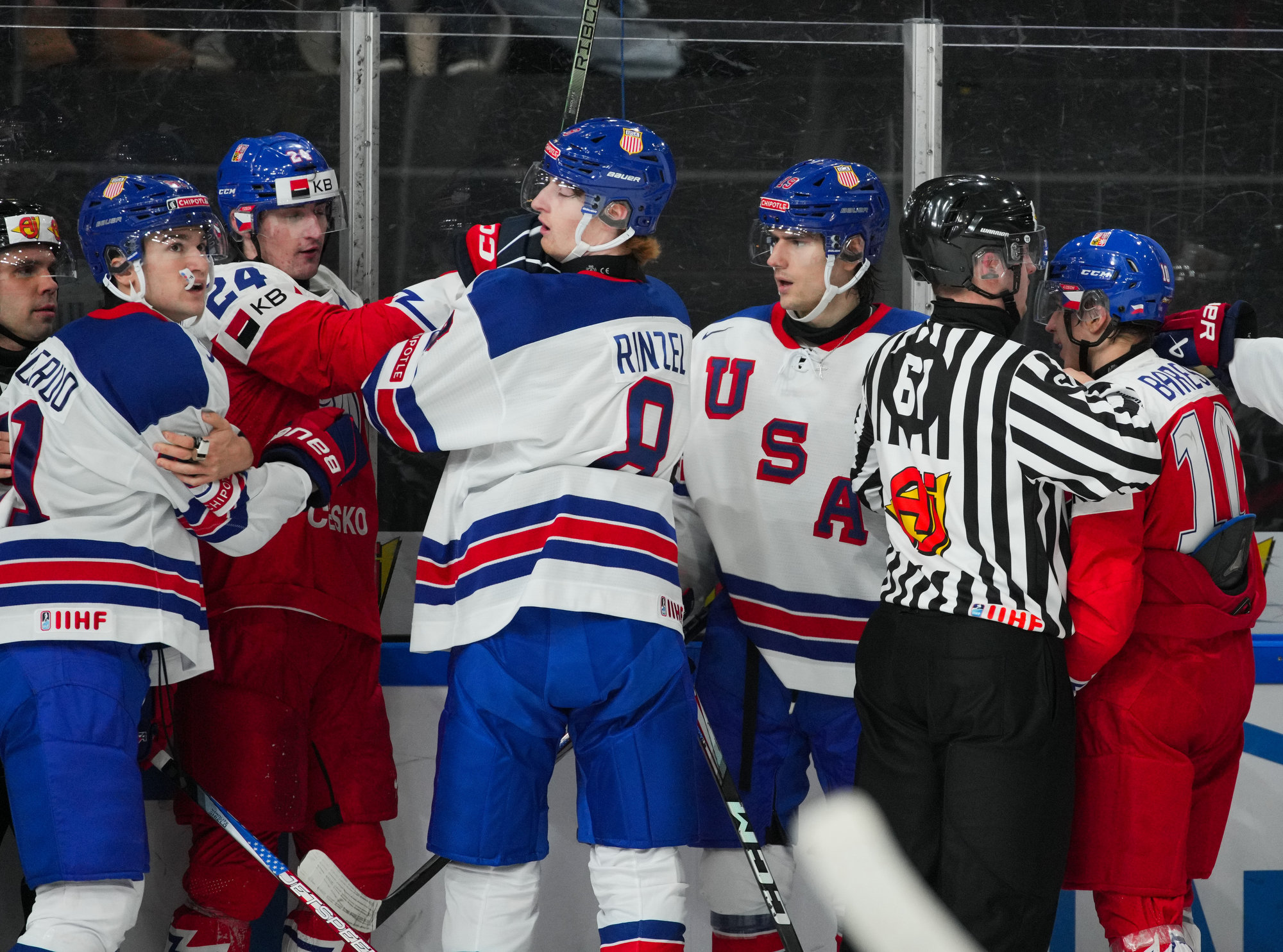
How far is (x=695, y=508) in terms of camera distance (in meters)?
2.88

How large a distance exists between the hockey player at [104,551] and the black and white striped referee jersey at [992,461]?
110cm

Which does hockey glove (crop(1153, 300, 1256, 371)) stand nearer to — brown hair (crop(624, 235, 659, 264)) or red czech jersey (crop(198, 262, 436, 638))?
brown hair (crop(624, 235, 659, 264))

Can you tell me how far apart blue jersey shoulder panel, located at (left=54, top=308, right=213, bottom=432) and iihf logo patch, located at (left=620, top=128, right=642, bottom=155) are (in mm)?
786

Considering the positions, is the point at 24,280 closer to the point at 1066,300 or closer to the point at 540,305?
the point at 540,305

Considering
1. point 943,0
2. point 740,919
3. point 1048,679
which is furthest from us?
point 943,0

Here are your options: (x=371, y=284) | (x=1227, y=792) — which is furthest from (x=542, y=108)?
(x=1227, y=792)

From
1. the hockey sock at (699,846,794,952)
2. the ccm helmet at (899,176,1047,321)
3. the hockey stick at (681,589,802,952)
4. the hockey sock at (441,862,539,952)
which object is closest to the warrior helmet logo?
the ccm helmet at (899,176,1047,321)

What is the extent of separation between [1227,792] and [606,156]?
5.08ft

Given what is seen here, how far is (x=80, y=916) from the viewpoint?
2.30 meters

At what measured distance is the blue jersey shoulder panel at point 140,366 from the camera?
2373 mm

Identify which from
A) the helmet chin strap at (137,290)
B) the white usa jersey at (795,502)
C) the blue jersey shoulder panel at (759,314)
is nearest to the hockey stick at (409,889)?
the white usa jersey at (795,502)

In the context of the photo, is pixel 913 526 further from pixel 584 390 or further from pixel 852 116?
pixel 852 116

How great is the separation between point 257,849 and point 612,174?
1.33 meters

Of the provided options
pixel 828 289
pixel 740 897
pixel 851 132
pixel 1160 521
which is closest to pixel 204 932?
pixel 740 897
